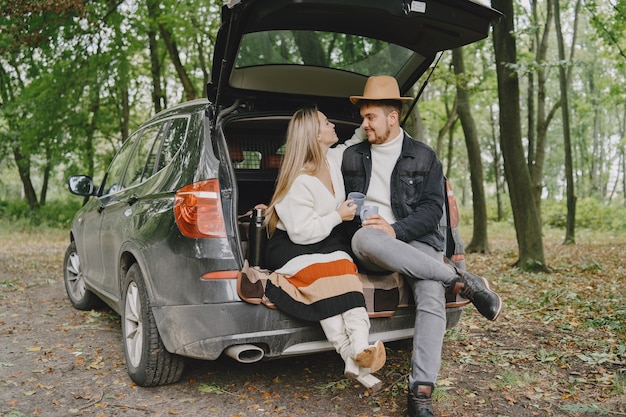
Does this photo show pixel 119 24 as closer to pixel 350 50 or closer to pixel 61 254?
pixel 61 254

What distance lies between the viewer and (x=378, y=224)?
352 centimetres

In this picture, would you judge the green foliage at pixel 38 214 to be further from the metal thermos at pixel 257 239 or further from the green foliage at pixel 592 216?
the green foliage at pixel 592 216

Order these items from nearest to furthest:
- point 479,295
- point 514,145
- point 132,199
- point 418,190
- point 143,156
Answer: point 479,295, point 418,190, point 132,199, point 143,156, point 514,145

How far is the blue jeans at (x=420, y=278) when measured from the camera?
3.29 m

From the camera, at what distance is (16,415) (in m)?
3.36

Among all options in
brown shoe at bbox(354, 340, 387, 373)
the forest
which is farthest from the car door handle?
the forest

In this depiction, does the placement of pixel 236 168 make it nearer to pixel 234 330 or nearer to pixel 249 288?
pixel 249 288

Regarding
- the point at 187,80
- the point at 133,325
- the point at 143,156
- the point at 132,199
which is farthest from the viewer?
the point at 187,80

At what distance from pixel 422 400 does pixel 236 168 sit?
241 cm

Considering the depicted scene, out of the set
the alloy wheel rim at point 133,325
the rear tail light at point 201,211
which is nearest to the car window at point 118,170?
the alloy wheel rim at point 133,325

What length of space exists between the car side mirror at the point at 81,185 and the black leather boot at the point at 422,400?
3.67 meters

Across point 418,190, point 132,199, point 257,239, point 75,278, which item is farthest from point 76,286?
point 418,190

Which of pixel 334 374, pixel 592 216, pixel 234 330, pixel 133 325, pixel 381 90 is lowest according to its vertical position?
pixel 592 216

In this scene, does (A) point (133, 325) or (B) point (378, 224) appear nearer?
(B) point (378, 224)
